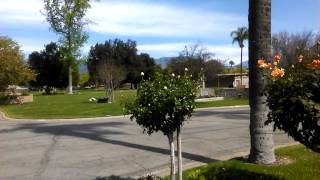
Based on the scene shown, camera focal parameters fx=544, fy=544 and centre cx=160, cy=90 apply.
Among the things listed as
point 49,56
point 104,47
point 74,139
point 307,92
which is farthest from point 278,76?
point 104,47

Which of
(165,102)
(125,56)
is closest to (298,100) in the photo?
(165,102)

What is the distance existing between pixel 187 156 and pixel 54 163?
9.38 ft

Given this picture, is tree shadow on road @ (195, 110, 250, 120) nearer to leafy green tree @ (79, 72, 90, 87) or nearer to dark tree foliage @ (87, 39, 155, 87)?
dark tree foliage @ (87, 39, 155, 87)

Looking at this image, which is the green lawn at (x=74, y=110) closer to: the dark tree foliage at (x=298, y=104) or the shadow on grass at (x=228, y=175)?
the shadow on grass at (x=228, y=175)

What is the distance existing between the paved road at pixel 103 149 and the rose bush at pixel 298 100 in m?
4.36

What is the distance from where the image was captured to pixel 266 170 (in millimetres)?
9219

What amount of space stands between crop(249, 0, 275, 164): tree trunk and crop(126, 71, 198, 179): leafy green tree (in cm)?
231

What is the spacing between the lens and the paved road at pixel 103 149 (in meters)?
10.5

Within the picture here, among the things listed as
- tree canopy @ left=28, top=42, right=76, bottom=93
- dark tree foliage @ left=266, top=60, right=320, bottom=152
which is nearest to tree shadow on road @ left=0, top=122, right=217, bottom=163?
dark tree foliage @ left=266, top=60, right=320, bottom=152

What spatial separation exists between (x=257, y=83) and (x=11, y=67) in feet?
124

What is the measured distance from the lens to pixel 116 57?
333 feet

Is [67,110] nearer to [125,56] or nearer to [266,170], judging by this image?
[266,170]

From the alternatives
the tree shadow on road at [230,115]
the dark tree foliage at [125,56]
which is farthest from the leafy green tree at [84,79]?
the tree shadow on road at [230,115]

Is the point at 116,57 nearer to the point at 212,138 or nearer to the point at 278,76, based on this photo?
the point at 212,138
